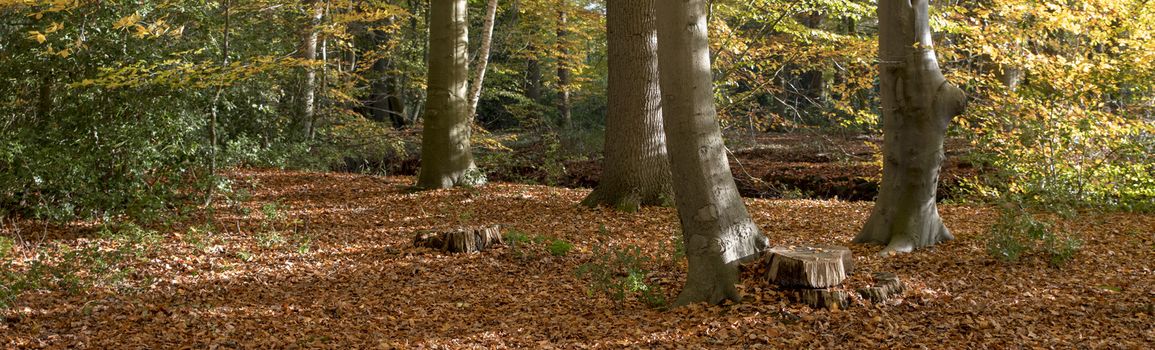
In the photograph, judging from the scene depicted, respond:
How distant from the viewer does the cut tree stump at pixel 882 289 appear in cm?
524

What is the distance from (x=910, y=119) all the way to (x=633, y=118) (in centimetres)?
354

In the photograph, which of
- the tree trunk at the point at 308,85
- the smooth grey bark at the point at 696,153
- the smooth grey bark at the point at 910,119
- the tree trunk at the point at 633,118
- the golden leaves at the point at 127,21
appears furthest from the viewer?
the tree trunk at the point at 308,85

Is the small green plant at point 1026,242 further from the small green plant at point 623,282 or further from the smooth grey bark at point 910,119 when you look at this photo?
the small green plant at point 623,282

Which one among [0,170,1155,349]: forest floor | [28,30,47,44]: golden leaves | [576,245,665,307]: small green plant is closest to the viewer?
[0,170,1155,349]: forest floor

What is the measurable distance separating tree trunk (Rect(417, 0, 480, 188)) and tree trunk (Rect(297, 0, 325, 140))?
13.0 ft

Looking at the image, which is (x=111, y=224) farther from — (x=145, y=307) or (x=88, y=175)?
(x=145, y=307)

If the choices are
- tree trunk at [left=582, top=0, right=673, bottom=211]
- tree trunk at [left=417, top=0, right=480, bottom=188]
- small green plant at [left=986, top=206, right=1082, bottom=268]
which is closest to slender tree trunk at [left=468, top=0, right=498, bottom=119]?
tree trunk at [left=417, top=0, right=480, bottom=188]

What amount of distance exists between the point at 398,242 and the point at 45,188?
356 centimetres

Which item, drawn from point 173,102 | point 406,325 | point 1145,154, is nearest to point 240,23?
point 173,102

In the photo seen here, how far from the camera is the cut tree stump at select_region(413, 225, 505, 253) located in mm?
7812

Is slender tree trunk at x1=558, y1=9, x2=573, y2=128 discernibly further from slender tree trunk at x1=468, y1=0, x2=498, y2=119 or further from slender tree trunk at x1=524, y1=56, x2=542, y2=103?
slender tree trunk at x1=468, y1=0, x2=498, y2=119

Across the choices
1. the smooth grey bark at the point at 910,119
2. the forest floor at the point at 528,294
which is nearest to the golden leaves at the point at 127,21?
the forest floor at the point at 528,294

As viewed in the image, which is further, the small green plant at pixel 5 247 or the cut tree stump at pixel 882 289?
the small green plant at pixel 5 247

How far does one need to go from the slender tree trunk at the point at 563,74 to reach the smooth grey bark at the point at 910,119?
41.2 ft
